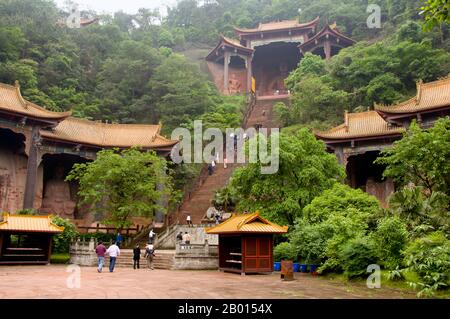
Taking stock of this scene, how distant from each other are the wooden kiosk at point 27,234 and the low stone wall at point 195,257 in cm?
569

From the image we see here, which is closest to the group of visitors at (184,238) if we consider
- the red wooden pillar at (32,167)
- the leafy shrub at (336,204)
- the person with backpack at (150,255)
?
the person with backpack at (150,255)

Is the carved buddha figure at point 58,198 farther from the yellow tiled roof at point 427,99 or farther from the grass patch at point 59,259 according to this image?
the yellow tiled roof at point 427,99

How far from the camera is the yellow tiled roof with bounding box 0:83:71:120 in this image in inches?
1001

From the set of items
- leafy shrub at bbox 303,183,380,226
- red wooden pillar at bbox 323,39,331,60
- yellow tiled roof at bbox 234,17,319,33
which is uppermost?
yellow tiled roof at bbox 234,17,319,33

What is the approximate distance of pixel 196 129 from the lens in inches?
1344

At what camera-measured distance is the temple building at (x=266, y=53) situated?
160 ft

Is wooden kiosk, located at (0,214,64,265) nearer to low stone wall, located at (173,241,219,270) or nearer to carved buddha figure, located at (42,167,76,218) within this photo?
low stone wall, located at (173,241,219,270)

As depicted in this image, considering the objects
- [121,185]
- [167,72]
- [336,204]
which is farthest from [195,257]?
[167,72]

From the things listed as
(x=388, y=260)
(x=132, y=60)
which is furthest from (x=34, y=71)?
(x=388, y=260)

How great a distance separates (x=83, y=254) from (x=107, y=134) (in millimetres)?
12769

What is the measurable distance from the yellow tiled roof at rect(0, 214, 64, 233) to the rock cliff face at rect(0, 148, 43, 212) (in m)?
8.80

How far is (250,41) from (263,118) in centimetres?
1637

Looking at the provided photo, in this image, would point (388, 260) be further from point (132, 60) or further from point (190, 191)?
point (132, 60)

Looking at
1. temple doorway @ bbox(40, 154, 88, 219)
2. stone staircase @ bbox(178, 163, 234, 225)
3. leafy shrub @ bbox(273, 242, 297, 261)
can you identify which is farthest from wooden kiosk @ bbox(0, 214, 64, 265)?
leafy shrub @ bbox(273, 242, 297, 261)
